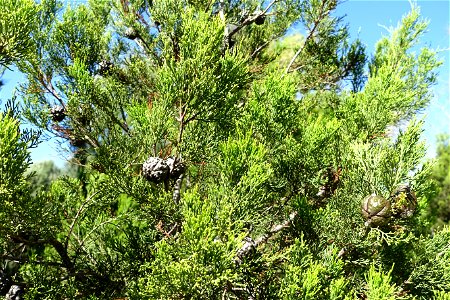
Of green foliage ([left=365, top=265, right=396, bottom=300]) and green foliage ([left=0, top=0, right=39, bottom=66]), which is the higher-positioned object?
green foliage ([left=0, top=0, right=39, bottom=66])

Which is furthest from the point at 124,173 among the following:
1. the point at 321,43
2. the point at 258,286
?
the point at 321,43

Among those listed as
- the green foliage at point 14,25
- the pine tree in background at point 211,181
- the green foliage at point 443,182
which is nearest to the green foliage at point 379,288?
the pine tree in background at point 211,181

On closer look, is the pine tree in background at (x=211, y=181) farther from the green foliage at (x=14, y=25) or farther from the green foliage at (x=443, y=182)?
the green foliage at (x=443, y=182)

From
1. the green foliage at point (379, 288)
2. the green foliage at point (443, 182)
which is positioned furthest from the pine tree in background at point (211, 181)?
the green foliage at point (443, 182)

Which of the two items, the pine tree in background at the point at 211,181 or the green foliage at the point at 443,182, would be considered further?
the green foliage at the point at 443,182

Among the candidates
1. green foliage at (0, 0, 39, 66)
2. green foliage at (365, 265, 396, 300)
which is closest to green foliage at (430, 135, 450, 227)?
green foliage at (365, 265, 396, 300)

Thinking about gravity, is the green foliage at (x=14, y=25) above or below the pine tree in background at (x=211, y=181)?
above

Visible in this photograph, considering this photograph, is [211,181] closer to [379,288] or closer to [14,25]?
[379,288]

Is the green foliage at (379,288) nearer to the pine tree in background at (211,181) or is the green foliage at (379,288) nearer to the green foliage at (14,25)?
the pine tree in background at (211,181)

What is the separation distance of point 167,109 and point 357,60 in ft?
13.1

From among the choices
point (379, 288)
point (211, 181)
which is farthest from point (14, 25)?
point (379, 288)

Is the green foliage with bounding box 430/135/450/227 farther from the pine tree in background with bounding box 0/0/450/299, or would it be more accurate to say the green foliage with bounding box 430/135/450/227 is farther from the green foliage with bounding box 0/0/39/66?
the green foliage with bounding box 0/0/39/66

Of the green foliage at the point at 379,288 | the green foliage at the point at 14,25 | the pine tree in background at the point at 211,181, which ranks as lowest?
the green foliage at the point at 379,288

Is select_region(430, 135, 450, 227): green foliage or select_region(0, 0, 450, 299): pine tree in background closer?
select_region(0, 0, 450, 299): pine tree in background
